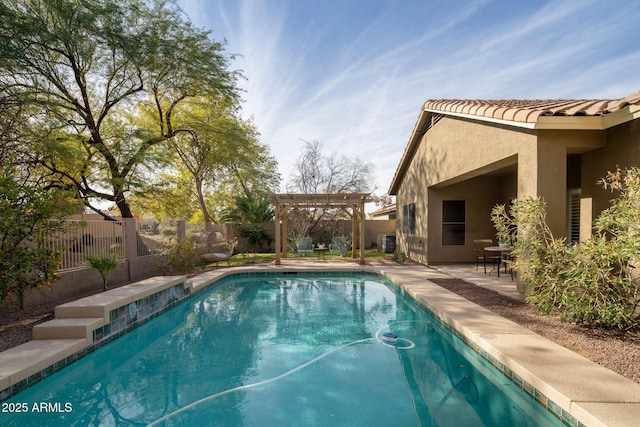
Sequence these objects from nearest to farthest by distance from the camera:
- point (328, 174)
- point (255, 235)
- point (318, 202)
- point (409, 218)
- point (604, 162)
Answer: point (604, 162)
point (409, 218)
point (318, 202)
point (255, 235)
point (328, 174)

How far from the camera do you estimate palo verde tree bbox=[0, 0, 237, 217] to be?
8672 mm

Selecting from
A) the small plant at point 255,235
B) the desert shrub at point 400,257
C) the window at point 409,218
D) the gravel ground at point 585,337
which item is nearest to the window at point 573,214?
the gravel ground at point 585,337

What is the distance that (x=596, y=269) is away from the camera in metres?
4.36

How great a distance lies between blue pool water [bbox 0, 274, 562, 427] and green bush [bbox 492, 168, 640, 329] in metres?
1.69

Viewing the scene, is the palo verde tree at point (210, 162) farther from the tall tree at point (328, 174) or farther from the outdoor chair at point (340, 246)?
the outdoor chair at point (340, 246)

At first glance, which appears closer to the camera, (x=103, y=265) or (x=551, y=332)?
(x=551, y=332)

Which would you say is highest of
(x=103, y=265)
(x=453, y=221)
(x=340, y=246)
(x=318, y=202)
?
(x=318, y=202)

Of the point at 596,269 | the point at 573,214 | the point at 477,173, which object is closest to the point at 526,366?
the point at 596,269

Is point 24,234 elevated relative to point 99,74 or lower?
lower

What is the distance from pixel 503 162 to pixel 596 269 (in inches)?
149

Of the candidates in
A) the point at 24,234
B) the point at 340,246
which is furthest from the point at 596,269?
the point at 340,246

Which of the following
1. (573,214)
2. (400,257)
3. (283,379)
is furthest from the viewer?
(400,257)

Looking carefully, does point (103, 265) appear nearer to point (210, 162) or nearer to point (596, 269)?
point (596, 269)

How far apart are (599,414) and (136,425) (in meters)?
4.29
